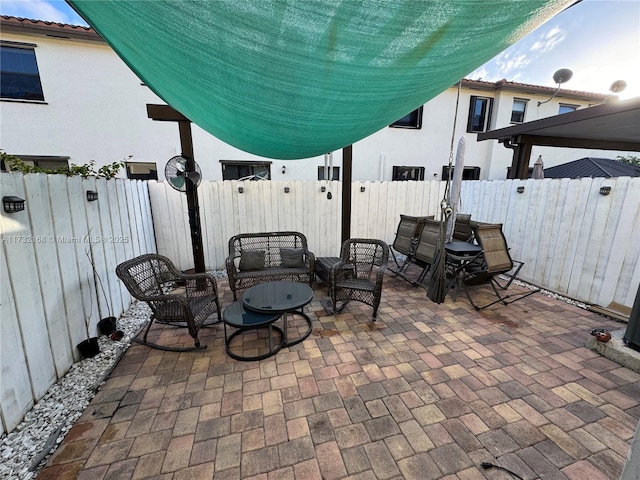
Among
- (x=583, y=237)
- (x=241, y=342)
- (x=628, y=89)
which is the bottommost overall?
(x=241, y=342)

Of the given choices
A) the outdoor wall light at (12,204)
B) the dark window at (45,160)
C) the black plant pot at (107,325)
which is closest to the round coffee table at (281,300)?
the black plant pot at (107,325)

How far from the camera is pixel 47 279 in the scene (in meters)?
2.08

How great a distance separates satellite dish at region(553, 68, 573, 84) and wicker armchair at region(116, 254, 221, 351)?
29.5 feet

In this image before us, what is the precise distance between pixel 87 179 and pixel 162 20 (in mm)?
2720

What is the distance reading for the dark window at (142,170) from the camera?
22.7 ft

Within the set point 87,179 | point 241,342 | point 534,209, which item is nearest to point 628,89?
point 534,209

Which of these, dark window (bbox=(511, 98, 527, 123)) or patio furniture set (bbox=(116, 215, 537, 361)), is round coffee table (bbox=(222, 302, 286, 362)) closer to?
patio furniture set (bbox=(116, 215, 537, 361))

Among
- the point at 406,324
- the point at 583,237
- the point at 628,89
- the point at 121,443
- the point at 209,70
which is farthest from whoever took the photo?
the point at 628,89

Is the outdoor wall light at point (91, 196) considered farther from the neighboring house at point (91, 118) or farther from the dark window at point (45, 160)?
the dark window at point (45, 160)

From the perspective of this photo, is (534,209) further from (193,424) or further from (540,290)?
(193,424)

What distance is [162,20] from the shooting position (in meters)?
0.93

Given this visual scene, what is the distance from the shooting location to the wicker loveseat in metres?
3.75

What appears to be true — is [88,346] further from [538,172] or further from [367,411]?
[538,172]

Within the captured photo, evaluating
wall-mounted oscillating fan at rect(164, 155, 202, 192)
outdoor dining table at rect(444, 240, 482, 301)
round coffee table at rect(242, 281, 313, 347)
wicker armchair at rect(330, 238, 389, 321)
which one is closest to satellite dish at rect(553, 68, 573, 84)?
outdoor dining table at rect(444, 240, 482, 301)
